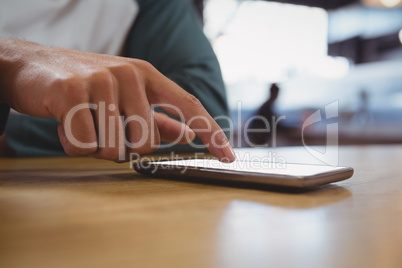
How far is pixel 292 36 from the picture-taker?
163 inches

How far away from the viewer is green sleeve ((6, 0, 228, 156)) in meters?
0.73

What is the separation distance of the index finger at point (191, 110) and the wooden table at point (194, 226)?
81 mm

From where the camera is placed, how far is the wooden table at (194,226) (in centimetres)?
16

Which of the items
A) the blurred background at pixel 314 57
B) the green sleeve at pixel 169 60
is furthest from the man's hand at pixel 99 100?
the blurred background at pixel 314 57

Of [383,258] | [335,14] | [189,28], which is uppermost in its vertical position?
[335,14]

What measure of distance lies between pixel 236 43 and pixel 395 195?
153 inches

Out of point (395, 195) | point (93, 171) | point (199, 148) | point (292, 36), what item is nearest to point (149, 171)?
point (93, 171)

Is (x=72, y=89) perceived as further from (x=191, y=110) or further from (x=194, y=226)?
(x=194, y=226)

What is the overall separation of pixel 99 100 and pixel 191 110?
0.10m

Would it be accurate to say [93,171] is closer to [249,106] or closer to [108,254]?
[108,254]

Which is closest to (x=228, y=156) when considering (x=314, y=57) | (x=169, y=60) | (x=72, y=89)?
(x=72, y=89)

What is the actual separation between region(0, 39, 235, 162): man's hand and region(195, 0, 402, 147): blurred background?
3.16 metres

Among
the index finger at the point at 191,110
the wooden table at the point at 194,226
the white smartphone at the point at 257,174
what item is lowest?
the wooden table at the point at 194,226

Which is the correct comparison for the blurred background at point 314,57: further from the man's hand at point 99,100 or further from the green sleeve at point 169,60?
the man's hand at point 99,100
